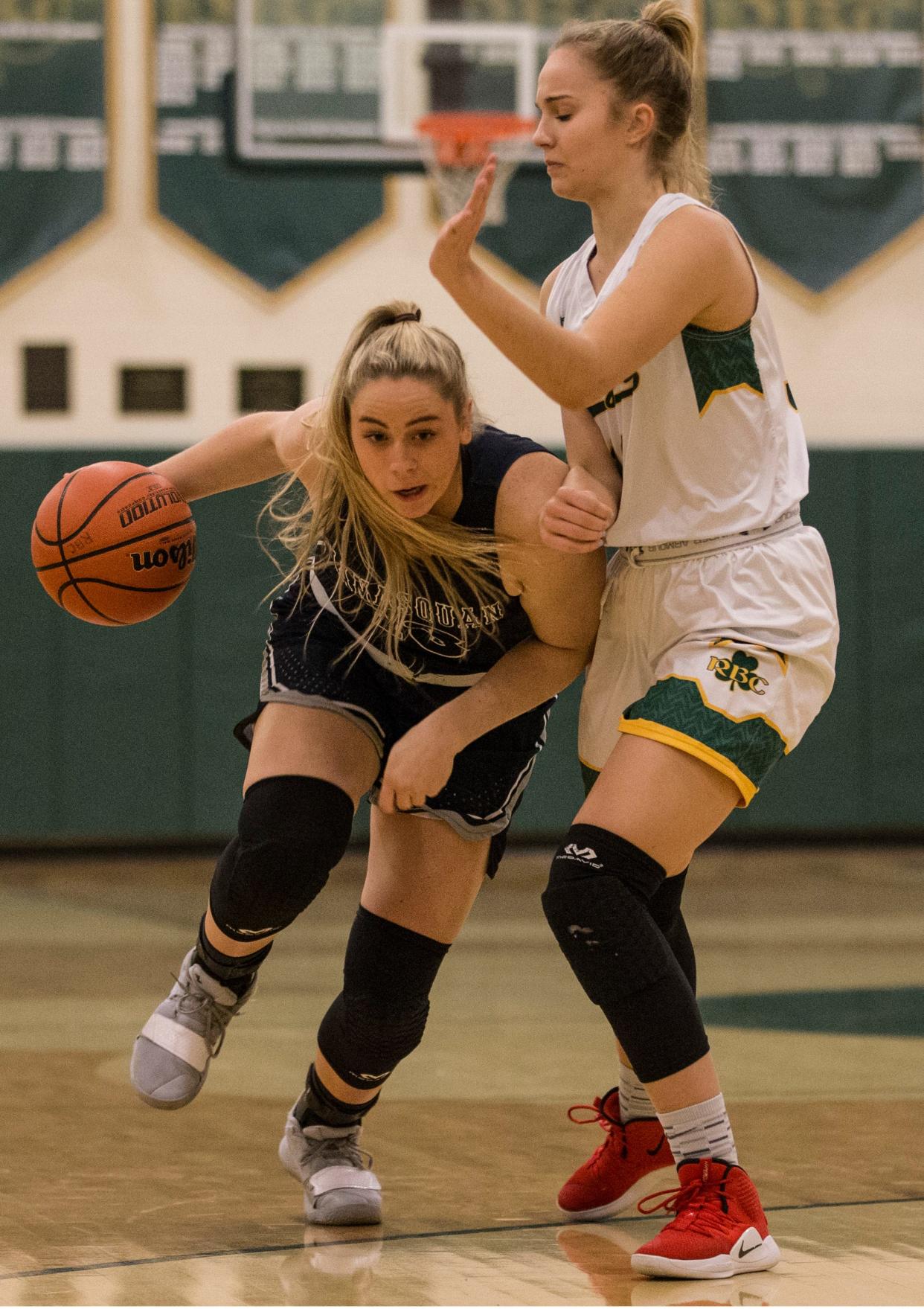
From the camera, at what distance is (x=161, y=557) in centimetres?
348

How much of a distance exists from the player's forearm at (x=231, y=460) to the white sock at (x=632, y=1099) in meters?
1.27

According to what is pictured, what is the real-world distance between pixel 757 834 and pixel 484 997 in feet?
13.4

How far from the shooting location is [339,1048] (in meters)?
3.27

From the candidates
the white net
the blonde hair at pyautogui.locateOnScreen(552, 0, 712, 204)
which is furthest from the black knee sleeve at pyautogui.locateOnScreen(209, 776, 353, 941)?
the white net

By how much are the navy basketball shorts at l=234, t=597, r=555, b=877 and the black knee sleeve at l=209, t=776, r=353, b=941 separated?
18 cm

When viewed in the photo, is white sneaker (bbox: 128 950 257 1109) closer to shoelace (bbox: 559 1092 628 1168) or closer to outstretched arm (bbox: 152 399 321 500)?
shoelace (bbox: 559 1092 628 1168)

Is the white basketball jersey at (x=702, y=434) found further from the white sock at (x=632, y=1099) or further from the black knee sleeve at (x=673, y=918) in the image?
the white sock at (x=632, y=1099)

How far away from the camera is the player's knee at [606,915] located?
290 cm

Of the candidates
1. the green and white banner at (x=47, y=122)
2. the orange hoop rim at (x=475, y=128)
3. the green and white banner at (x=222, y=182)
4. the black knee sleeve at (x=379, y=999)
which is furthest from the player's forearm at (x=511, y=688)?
the green and white banner at (x=47, y=122)

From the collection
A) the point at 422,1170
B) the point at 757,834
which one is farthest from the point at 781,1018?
the point at 757,834

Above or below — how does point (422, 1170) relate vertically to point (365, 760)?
below

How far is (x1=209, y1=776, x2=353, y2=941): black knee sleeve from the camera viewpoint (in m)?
3.08

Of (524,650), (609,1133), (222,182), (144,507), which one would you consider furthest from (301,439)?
(222,182)

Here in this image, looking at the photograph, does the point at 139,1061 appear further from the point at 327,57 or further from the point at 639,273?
the point at 327,57
